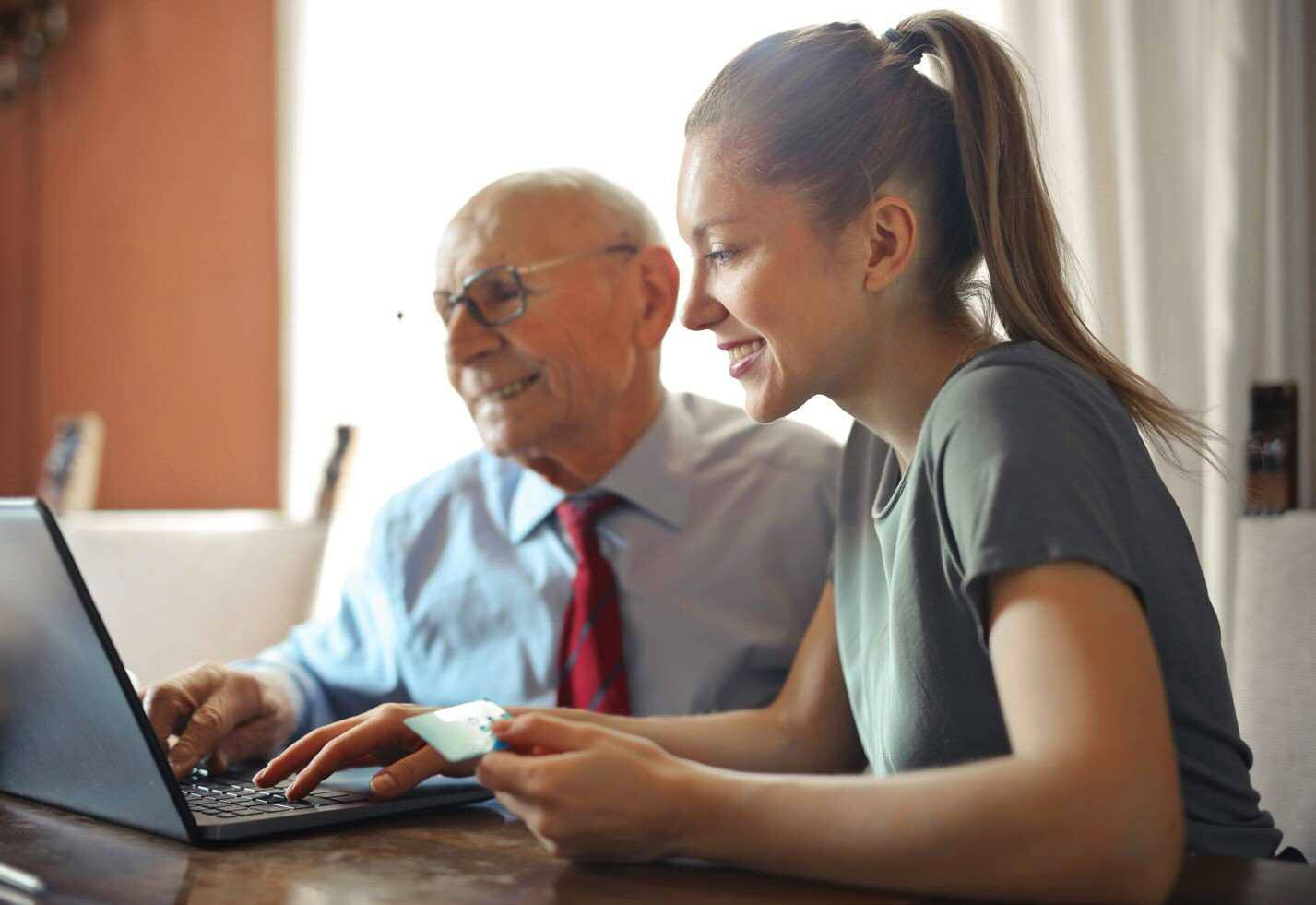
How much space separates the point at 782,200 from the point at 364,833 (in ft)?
2.07

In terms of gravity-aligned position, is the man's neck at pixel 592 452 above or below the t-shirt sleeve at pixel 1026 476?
below

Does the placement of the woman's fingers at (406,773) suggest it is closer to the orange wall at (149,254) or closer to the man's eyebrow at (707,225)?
the man's eyebrow at (707,225)

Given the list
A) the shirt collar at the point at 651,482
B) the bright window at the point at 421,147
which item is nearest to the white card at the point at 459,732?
the shirt collar at the point at 651,482

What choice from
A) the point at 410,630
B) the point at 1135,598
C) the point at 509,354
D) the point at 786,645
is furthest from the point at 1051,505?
the point at 410,630

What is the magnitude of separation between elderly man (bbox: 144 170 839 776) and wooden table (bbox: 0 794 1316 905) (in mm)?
604

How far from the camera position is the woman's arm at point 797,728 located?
126 centimetres

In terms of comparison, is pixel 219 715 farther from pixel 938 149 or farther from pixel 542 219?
pixel 938 149

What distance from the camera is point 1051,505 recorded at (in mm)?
796

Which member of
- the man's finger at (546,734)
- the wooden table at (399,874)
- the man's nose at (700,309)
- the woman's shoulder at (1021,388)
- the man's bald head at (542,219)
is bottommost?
the wooden table at (399,874)

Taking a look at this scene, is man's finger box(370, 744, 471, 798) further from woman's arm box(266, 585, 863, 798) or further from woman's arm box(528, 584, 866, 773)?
woman's arm box(528, 584, 866, 773)

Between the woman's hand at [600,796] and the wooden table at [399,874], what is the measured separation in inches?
1.1

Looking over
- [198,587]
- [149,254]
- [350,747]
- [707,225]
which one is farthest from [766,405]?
[149,254]

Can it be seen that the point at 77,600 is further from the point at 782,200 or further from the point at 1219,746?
the point at 1219,746

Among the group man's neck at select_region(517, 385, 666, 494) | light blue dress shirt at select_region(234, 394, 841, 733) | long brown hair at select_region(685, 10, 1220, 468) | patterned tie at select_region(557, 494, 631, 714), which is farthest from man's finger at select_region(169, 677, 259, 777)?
long brown hair at select_region(685, 10, 1220, 468)
